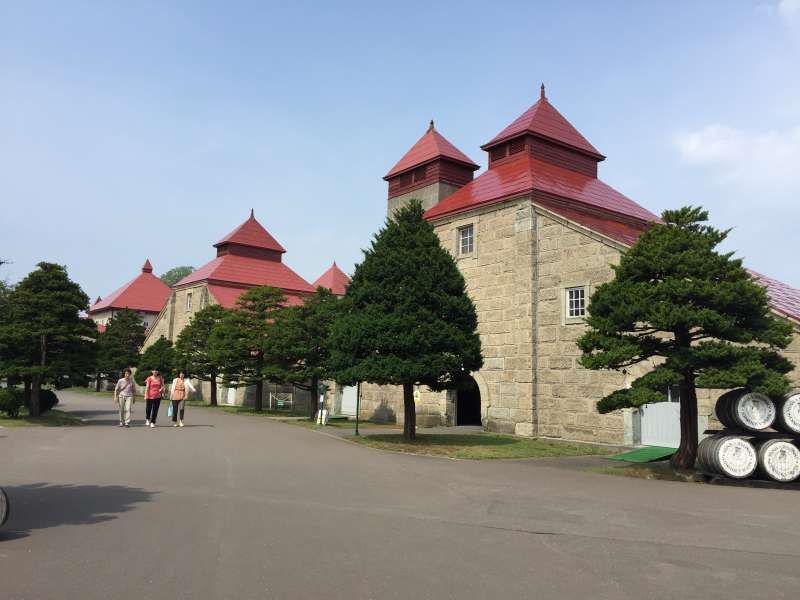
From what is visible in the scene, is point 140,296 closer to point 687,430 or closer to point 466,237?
point 466,237

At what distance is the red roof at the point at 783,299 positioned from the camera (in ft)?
55.2

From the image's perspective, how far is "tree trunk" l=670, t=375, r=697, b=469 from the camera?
1402cm

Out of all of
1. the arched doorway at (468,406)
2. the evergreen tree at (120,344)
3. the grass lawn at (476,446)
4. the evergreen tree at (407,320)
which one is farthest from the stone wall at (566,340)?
the evergreen tree at (120,344)

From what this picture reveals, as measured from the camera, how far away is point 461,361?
18531mm

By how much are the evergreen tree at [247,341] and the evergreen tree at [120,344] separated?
64.7 feet

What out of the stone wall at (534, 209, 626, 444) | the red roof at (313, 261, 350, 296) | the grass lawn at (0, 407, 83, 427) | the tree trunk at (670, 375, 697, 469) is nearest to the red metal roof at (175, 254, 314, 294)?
the red roof at (313, 261, 350, 296)

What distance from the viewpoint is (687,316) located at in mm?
13102

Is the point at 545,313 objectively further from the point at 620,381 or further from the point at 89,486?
the point at 89,486

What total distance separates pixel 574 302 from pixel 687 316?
28.6 ft

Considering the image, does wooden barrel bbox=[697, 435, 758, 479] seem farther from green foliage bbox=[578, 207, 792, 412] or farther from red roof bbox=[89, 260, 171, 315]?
red roof bbox=[89, 260, 171, 315]

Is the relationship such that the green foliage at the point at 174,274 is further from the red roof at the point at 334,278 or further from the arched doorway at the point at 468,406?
the arched doorway at the point at 468,406

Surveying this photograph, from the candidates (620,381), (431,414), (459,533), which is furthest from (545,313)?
(459,533)

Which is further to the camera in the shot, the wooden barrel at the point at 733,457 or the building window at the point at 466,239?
the building window at the point at 466,239

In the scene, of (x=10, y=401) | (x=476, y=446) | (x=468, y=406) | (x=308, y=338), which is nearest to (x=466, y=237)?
(x=308, y=338)
